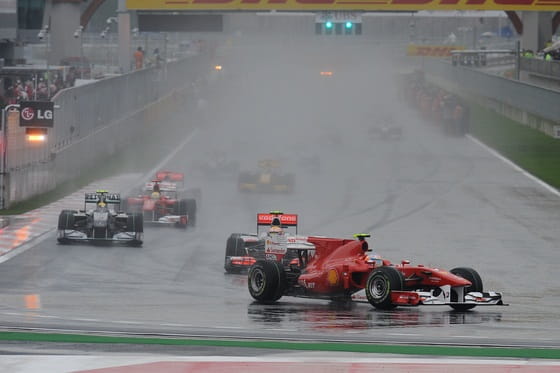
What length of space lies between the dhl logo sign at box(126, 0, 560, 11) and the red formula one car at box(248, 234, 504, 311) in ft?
119

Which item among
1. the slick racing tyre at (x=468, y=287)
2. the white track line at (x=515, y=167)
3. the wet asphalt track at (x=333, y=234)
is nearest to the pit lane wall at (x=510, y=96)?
the white track line at (x=515, y=167)

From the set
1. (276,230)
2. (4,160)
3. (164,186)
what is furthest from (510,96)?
(276,230)

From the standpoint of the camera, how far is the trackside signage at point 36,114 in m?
34.9

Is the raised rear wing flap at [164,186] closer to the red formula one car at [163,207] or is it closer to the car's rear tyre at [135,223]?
the red formula one car at [163,207]

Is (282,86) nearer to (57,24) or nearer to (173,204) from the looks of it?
(57,24)

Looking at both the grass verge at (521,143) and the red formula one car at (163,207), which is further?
the grass verge at (521,143)

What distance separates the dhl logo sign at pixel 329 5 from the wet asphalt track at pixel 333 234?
6175 millimetres

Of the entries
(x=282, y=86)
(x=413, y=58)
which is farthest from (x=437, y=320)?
(x=413, y=58)

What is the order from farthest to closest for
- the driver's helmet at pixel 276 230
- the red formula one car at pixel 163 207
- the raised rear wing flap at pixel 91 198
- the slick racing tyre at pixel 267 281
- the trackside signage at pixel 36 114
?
the trackside signage at pixel 36 114 < the red formula one car at pixel 163 207 < the raised rear wing flap at pixel 91 198 < the driver's helmet at pixel 276 230 < the slick racing tyre at pixel 267 281

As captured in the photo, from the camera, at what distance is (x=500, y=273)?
985 inches

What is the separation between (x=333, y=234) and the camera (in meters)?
31.6

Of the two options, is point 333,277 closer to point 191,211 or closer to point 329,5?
point 191,211

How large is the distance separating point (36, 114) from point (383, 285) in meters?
18.6

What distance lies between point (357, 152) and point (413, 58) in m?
63.7
